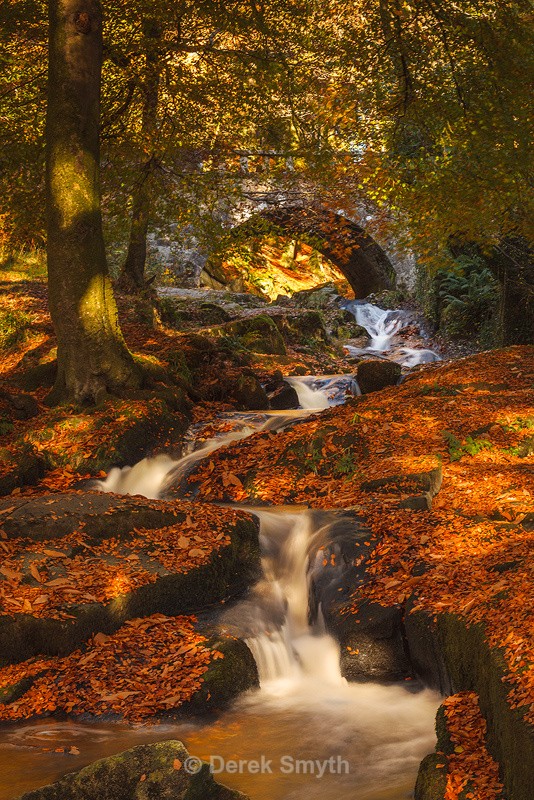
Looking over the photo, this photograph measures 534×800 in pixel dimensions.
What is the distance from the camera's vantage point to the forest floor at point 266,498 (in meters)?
5.06

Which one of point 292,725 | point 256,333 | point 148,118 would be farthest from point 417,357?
point 292,725

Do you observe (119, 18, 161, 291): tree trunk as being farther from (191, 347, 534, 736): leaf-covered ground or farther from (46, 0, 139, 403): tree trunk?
(191, 347, 534, 736): leaf-covered ground

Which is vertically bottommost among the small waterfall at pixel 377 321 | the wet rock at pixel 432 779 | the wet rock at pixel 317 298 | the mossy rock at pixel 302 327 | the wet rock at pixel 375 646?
the wet rock at pixel 432 779

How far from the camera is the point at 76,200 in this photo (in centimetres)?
1049

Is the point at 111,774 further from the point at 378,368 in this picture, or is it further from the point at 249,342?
the point at 249,342

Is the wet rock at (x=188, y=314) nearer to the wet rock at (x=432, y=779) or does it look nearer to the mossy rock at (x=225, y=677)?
the mossy rock at (x=225, y=677)

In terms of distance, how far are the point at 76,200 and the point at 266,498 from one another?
16.7ft

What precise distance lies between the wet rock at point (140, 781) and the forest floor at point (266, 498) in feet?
4.10

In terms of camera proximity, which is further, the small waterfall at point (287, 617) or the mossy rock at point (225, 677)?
the small waterfall at point (287, 617)

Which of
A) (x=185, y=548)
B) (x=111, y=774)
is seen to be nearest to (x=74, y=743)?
(x=111, y=774)

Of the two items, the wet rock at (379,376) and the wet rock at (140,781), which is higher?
the wet rock at (379,376)

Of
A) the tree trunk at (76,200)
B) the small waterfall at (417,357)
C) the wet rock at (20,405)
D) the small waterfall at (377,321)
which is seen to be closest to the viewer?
the tree trunk at (76,200)

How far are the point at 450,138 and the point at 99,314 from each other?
671cm

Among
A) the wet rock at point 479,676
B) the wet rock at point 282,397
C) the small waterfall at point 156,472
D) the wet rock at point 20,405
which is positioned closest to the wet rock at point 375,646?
the wet rock at point 479,676
